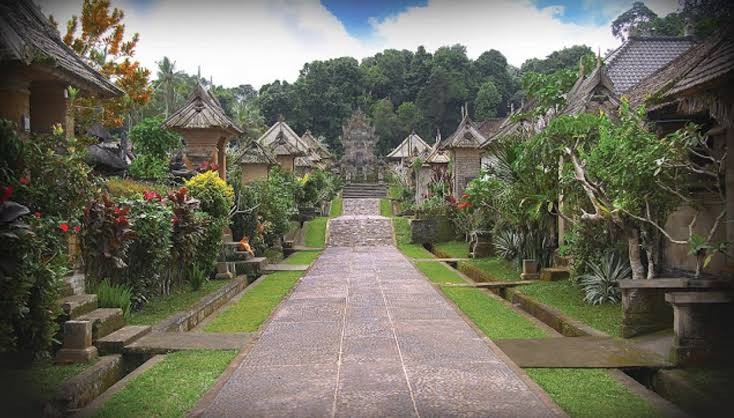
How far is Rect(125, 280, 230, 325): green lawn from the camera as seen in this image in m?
7.88

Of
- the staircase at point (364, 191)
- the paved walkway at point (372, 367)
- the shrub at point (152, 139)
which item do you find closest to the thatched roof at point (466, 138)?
the shrub at point (152, 139)

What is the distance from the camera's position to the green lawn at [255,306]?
8.19m

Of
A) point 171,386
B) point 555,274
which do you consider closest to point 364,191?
point 555,274

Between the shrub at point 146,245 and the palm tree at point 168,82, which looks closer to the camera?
the shrub at point 146,245

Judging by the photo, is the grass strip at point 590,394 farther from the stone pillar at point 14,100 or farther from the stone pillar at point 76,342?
the stone pillar at point 14,100

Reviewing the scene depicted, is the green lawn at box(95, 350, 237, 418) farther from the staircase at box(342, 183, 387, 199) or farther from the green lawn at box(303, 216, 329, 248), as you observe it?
the staircase at box(342, 183, 387, 199)

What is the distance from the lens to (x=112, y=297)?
24.5 feet

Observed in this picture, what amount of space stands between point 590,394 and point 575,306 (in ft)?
13.2

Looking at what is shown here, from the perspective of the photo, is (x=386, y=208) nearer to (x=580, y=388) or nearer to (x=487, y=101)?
(x=580, y=388)

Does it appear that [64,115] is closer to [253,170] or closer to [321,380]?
[321,380]

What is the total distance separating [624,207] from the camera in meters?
7.67

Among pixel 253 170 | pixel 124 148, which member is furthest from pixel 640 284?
pixel 124 148

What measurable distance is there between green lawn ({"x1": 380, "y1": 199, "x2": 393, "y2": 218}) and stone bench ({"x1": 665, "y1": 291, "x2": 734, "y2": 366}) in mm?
24251

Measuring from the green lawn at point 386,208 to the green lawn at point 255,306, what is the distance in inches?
704
